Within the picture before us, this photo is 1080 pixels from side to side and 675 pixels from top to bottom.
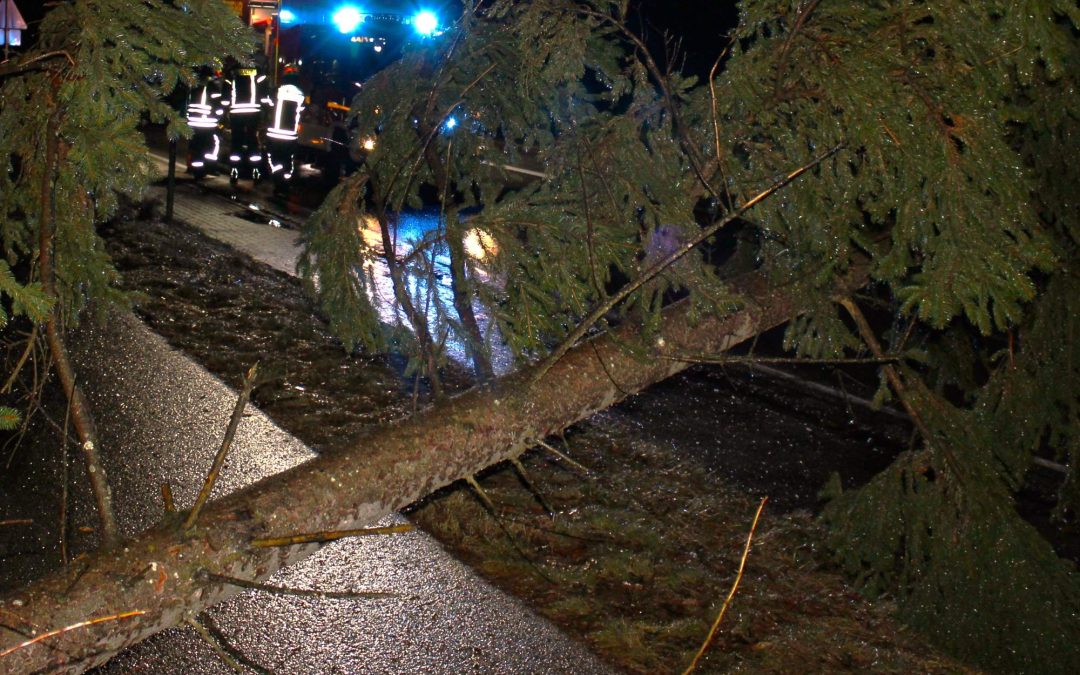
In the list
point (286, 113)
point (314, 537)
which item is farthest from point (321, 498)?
point (286, 113)

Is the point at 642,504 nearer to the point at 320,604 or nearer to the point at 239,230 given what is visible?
the point at 320,604

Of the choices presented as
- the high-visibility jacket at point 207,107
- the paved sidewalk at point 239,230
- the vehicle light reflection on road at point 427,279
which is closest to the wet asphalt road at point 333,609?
the vehicle light reflection on road at point 427,279

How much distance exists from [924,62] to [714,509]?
2736 mm

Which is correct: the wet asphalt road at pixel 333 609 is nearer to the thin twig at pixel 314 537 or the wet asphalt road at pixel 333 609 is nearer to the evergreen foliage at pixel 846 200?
the evergreen foliage at pixel 846 200

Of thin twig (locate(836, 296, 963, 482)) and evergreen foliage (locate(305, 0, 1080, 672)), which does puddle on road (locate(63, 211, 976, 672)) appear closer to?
evergreen foliage (locate(305, 0, 1080, 672))

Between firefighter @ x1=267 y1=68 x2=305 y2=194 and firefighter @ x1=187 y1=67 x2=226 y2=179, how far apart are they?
2.59 ft

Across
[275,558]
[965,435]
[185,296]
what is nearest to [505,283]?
[275,558]

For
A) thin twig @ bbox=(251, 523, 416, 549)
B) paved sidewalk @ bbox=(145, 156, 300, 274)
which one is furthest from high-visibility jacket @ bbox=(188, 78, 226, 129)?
thin twig @ bbox=(251, 523, 416, 549)

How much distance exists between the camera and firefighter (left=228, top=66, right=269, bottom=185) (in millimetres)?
14291

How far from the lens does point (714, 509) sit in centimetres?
521

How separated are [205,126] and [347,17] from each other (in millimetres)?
6031

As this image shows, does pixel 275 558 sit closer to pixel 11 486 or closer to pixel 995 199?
pixel 995 199

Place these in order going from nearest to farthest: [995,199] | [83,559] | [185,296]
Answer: [83,559] → [995,199] → [185,296]

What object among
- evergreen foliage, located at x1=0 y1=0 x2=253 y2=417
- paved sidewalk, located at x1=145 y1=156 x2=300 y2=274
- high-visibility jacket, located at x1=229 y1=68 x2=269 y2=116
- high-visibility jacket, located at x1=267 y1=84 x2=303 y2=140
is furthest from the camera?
high-visibility jacket, located at x1=267 y1=84 x2=303 y2=140
